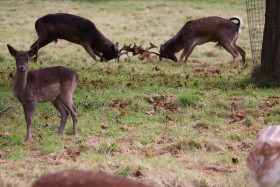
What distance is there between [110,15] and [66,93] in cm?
1277

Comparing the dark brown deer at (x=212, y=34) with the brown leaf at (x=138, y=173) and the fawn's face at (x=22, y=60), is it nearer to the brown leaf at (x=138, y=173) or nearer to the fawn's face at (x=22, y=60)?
the fawn's face at (x=22, y=60)

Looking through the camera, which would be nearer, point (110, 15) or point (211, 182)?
point (211, 182)

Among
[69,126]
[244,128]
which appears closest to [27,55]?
[69,126]

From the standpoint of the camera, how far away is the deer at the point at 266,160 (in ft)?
9.49

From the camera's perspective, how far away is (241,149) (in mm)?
5188

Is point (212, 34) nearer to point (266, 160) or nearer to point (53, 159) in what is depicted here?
point (53, 159)

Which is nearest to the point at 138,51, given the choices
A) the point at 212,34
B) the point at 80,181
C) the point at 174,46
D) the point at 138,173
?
the point at 174,46

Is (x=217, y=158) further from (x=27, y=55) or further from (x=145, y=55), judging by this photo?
(x=145, y=55)

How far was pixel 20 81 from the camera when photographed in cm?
554

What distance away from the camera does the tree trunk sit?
809 cm

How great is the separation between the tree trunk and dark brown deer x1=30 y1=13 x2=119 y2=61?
4.13 meters

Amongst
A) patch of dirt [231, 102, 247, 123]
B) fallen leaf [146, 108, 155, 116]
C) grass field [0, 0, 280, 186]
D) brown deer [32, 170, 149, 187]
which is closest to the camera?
A: brown deer [32, 170, 149, 187]

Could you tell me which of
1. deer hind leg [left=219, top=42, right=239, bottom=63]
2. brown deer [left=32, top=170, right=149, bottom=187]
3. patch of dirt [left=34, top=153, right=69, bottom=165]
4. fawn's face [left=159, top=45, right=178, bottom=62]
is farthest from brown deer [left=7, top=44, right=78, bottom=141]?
deer hind leg [left=219, top=42, right=239, bottom=63]

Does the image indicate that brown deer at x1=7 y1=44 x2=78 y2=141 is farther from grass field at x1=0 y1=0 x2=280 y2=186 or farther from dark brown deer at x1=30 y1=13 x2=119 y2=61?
dark brown deer at x1=30 y1=13 x2=119 y2=61
